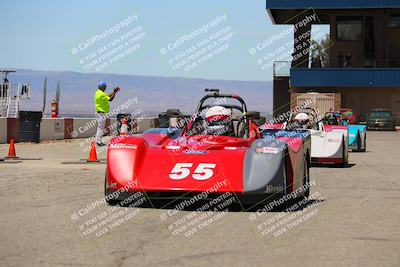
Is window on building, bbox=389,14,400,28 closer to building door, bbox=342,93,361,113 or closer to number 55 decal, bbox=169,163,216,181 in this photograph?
building door, bbox=342,93,361,113

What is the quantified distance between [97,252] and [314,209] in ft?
11.9

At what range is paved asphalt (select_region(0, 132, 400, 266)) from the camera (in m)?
5.84

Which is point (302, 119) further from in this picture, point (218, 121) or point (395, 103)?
point (395, 103)

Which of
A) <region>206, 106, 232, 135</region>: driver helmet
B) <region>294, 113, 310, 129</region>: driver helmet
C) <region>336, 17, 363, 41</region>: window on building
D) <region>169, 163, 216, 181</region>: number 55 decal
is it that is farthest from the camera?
<region>336, 17, 363, 41</region>: window on building

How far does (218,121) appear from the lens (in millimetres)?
10500

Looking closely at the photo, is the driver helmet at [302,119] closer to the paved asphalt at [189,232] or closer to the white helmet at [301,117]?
the white helmet at [301,117]

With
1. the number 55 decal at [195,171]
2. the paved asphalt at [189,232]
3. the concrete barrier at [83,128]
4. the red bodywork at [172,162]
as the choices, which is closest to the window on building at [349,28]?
the concrete barrier at [83,128]

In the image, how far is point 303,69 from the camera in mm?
56688

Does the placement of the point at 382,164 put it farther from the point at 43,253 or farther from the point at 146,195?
the point at 43,253

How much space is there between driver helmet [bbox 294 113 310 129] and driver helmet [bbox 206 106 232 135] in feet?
24.2

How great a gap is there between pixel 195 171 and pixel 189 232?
1.75 metres

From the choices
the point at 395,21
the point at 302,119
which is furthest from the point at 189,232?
the point at 395,21

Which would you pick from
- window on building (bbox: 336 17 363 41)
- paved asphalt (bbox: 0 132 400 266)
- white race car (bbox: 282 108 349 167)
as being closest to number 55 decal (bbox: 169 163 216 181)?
paved asphalt (bbox: 0 132 400 266)

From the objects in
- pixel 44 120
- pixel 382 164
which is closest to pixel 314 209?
pixel 382 164
